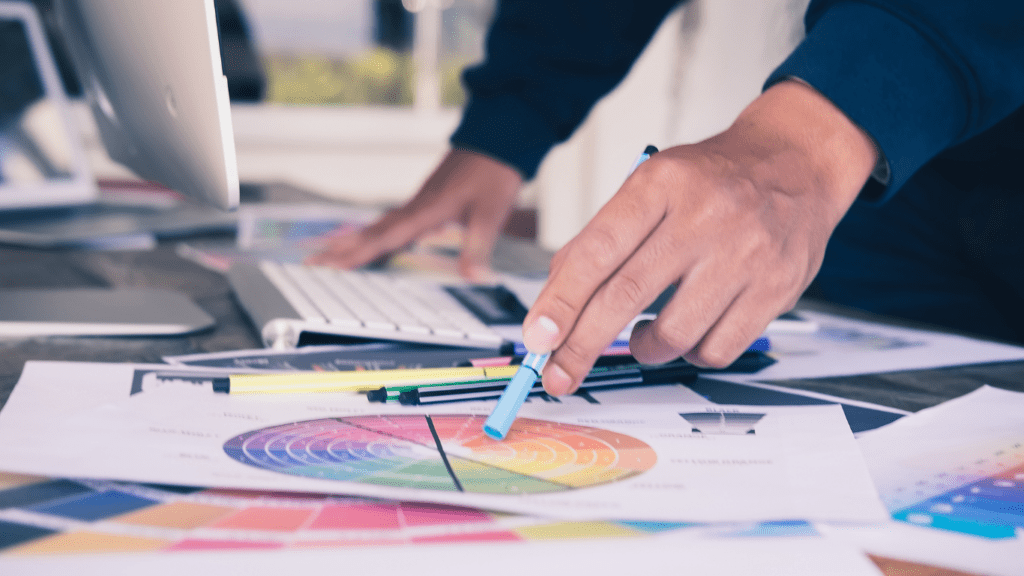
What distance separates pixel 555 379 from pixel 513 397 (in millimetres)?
30

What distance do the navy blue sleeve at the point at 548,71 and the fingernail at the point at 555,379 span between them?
1.92ft

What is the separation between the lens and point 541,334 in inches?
15.0

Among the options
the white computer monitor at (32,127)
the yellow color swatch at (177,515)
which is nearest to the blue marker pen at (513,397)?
the yellow color swatch at (177,515)

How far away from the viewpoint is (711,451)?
350 millimetres

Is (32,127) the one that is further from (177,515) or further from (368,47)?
(368,47)

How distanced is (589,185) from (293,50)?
1.37m

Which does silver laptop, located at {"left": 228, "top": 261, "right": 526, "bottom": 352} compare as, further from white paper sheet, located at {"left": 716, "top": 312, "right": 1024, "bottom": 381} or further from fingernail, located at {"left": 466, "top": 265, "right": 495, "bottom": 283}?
white paper sheet, located at {"left": 716, "top": 312, "right": 1024, "bottom": 381}

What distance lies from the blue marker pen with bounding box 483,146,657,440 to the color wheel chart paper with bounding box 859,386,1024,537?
0.16 meters

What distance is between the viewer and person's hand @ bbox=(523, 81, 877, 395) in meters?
0.38

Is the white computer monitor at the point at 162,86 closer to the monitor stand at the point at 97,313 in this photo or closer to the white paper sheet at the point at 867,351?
the monitor stand at the point at 97,313

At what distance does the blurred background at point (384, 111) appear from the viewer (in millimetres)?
2391

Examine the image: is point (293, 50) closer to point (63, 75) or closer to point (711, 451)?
point (63, 75)

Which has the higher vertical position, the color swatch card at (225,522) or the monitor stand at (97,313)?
the monitor stand at (97,313)

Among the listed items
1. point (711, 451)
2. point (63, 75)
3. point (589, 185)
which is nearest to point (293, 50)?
point (589, 185)
